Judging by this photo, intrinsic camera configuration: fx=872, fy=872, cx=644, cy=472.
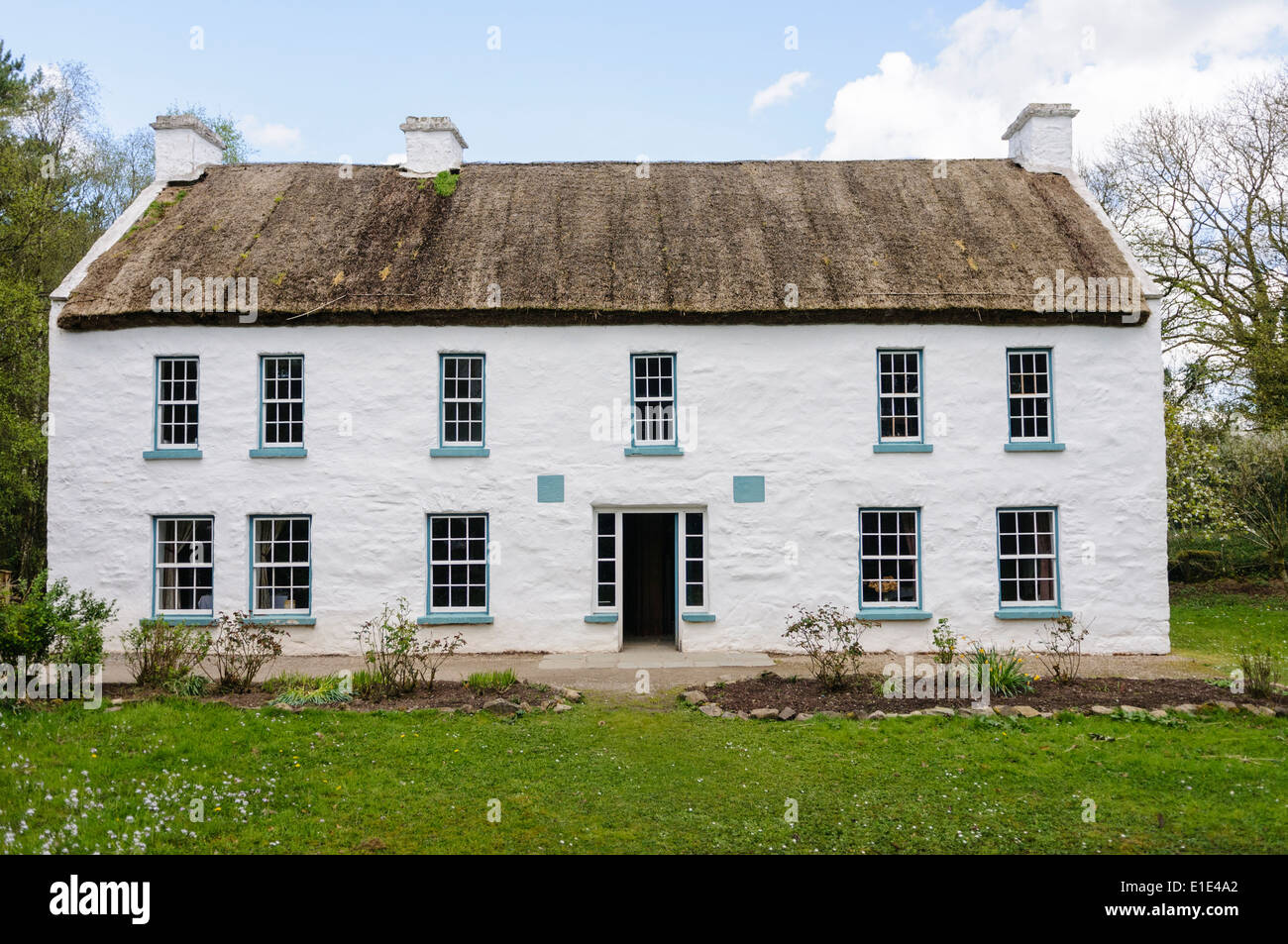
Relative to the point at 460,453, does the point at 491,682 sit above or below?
below

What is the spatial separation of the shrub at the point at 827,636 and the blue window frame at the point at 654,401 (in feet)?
12.0

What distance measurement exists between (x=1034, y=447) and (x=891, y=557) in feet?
9.94

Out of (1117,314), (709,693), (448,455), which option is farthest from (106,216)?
(1117,314)

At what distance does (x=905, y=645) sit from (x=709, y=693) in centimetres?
489

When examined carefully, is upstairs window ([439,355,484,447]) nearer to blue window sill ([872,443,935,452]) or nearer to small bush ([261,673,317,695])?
small bush ([261,673,317,695])

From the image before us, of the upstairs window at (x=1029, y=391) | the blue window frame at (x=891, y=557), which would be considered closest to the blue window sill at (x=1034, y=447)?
the upstairs window at (x=1029, y=391)

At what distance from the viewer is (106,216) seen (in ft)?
93.2

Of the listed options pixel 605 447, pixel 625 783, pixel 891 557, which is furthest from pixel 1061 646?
pixel 625 783

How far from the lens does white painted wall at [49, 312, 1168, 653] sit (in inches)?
570

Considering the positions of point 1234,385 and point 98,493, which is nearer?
point 98,493

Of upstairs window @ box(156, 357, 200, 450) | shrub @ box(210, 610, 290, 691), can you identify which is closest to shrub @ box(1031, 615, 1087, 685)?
shrub @ box(210, 610, 290, 691)

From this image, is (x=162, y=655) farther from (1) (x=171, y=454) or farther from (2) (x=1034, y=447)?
(2) (x=1034, y=447)

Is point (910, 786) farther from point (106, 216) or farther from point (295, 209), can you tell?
point (106, 216)

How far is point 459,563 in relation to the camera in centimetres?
1454
